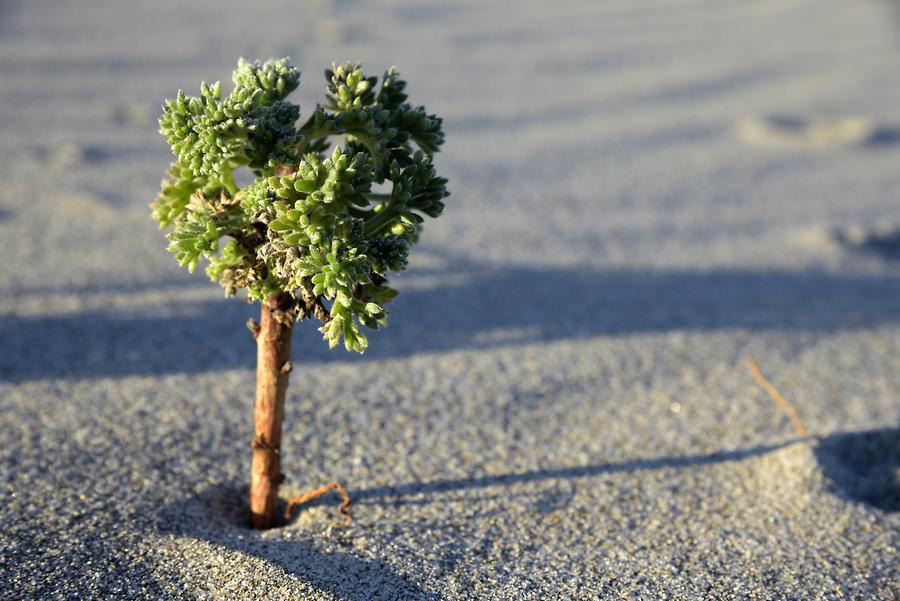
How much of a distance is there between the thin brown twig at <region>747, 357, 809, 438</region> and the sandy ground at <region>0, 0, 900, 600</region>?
48 millimetres

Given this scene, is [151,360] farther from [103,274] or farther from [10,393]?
[103,274]

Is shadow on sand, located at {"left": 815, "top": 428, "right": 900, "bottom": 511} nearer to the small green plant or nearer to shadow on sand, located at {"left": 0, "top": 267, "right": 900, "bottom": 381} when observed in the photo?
shadow on sand, located at {"left": 0, "top": 267, "right": 900, "bottom": 381}

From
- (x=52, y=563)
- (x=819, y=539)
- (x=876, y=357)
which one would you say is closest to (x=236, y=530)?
(x=52, y=563)

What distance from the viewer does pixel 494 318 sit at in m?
4.17

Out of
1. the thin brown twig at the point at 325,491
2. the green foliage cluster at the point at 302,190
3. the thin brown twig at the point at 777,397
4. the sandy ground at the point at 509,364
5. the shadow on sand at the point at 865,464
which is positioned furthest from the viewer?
the thin brown twig at the point at 777,397

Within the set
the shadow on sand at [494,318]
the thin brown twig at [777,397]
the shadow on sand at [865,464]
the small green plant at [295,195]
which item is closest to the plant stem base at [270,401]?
the small green plant at [295,195]

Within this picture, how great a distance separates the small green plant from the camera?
200 cm

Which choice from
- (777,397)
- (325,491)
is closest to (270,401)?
(325,491)

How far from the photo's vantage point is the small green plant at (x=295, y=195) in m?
2.00

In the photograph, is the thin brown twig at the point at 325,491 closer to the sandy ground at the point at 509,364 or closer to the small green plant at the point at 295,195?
the sandy ground at the point at 509,364

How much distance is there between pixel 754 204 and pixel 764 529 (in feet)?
11.7

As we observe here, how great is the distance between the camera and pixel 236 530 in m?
2.55

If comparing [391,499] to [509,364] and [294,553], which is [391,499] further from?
[509,364]

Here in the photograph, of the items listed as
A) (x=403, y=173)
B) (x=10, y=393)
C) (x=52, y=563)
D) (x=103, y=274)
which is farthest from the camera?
(x=103, y=274)
